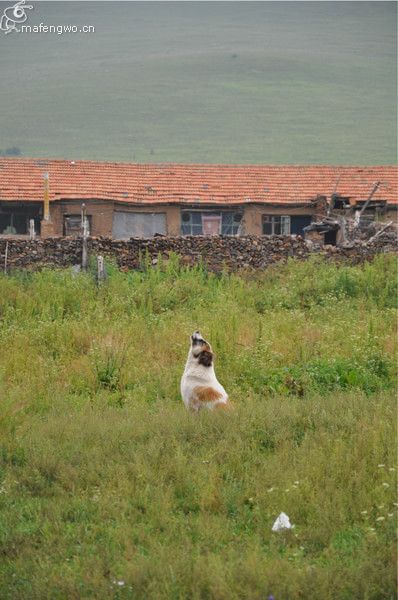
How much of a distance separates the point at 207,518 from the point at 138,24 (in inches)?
6448

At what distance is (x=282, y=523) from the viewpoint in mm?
7770

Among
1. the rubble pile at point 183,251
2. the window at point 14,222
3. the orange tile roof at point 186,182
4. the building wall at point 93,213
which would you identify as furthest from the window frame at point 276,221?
the rubble pile at point 183,251

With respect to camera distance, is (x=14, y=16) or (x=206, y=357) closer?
(x=206, y=357)

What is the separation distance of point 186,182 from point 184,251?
9.84 meters

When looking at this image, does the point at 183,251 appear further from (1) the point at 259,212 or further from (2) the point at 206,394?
(2) the point at 206,394

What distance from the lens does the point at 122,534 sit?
7641mm

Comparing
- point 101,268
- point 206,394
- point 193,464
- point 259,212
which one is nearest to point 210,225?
point 259,212

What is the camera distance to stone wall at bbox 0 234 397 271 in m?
22.2

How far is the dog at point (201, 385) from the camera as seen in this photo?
10.9 m

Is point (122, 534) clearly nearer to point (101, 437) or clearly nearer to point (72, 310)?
point (101, 437)

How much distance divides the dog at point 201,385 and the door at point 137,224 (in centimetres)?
2005

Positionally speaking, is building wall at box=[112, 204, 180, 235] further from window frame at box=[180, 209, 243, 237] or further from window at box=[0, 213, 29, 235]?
window at box=[0, 213, 29, 235]

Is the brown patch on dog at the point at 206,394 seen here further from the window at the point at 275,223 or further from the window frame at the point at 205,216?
the window at the point at 275,223

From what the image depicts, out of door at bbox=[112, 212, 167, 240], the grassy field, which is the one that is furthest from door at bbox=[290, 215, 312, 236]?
the grassy field
